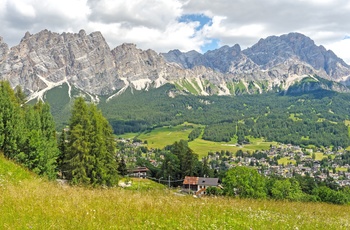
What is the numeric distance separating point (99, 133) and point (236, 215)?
33.4 metres

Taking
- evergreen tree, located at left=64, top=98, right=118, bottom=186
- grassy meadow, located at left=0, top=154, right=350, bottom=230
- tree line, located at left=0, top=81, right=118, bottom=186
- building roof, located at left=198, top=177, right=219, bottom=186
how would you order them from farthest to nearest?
building roof, located at left=198, top=177, right=219, bottom=186 < evergreen tree, located at left=64, top=98, right=118, bottom=186 < tree line, located at left=0, top=81, right=118, bottom=186 < grassy meadow, located at left=0, top=154, right=350, bottom=230

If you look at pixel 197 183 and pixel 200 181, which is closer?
pixel 197 183

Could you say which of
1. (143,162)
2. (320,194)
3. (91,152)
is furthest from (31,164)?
(143,162)

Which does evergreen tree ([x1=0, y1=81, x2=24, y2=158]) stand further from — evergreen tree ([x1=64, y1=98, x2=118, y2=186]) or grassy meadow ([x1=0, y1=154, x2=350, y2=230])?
grassy meadow ([x1=0, y1=154, x2=350, y2=230])

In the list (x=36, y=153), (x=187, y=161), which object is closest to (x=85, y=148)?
(x=36, y=153)

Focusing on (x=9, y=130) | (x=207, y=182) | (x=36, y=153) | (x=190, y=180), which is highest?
(x=9, y=130)

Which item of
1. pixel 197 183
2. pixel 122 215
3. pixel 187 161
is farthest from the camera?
pixel 187 161

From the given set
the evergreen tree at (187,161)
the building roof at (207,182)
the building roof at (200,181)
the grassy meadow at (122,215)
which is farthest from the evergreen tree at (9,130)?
the building roof at (207,182)

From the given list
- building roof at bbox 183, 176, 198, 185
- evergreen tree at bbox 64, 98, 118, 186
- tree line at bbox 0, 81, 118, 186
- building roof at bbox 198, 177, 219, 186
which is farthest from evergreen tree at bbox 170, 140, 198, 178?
evergreen tree at bbox 64, 98, 118, 186

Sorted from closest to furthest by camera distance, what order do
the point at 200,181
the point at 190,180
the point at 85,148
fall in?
the point at 85,148 < the point at 190,180 < the point at 200,181

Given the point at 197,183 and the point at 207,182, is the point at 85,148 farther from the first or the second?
the point at 207,182

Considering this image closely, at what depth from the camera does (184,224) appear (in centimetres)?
858

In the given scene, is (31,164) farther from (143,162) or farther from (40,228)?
(143,162)

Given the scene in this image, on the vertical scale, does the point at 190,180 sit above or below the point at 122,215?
below
